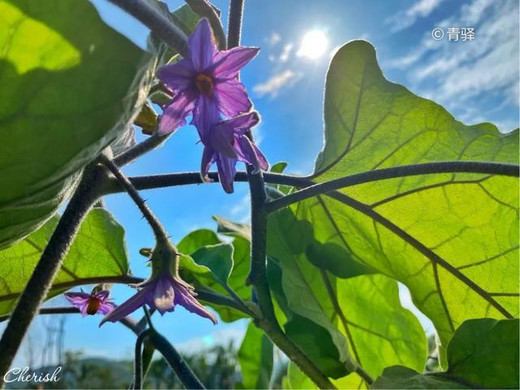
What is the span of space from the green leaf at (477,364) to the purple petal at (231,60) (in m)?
0.23

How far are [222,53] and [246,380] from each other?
0.49 m

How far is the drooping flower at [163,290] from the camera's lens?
0.40 m

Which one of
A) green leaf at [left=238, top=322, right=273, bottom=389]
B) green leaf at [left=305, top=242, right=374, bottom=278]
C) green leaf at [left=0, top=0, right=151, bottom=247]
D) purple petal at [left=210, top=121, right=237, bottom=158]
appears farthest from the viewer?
green leaf at [left=238, top=322, right=273, bottom=389]

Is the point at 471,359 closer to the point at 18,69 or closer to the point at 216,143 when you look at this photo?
the point at 216,143

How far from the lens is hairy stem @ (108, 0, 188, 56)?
278 millimetres

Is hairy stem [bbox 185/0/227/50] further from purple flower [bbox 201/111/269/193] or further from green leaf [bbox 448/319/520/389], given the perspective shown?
green leaf [bbox 448/319/520/389]

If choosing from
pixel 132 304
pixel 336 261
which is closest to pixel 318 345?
pixel 336 261

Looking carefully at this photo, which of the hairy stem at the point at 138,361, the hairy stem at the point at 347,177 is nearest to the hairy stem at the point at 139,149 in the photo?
the hairy stem at the point at 347,177

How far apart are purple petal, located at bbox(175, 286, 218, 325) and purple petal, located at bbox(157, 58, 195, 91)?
5.1 inches

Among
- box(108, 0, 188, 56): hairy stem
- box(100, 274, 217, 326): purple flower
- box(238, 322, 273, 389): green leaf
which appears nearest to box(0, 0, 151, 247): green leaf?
box(108, 0, 188, 56): hairy stem

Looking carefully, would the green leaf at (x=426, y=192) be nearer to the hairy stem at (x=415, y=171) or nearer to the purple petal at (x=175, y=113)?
the hairy stem at (x=415, y=171)

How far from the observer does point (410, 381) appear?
0.42 m

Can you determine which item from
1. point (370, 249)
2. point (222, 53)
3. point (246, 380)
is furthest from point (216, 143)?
point (246, 380)

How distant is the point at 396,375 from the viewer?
0.44 m
